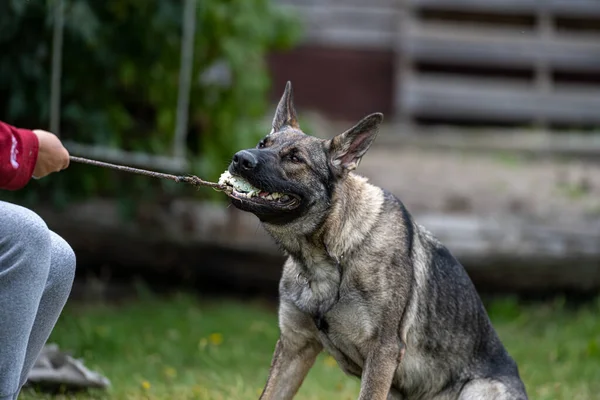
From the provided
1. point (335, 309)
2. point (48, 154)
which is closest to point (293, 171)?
point (335, 309)

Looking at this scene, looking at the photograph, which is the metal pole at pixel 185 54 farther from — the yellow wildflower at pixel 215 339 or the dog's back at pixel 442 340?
the dog's back at pixel 442 340

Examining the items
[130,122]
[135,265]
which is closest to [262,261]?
[135,265]

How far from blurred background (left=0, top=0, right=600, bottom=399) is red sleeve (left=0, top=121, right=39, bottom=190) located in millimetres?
1880

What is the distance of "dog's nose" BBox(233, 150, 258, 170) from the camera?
12.5 ft

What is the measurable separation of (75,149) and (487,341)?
11.3 feet

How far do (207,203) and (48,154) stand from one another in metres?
4.52

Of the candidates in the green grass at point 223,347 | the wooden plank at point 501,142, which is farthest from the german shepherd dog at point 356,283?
the wooden plank at point 501,142

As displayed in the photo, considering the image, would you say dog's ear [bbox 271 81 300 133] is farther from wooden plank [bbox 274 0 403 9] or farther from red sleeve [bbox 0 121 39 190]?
wooden plank [bbox 274 0 403 9]

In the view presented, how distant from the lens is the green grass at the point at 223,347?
5488mm

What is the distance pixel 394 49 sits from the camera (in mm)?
11531

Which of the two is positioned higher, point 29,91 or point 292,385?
point 29,91

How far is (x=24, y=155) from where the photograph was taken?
11.2ft

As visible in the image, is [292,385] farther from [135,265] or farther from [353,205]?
[135,265]

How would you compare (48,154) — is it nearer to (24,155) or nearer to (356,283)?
(24,155)
